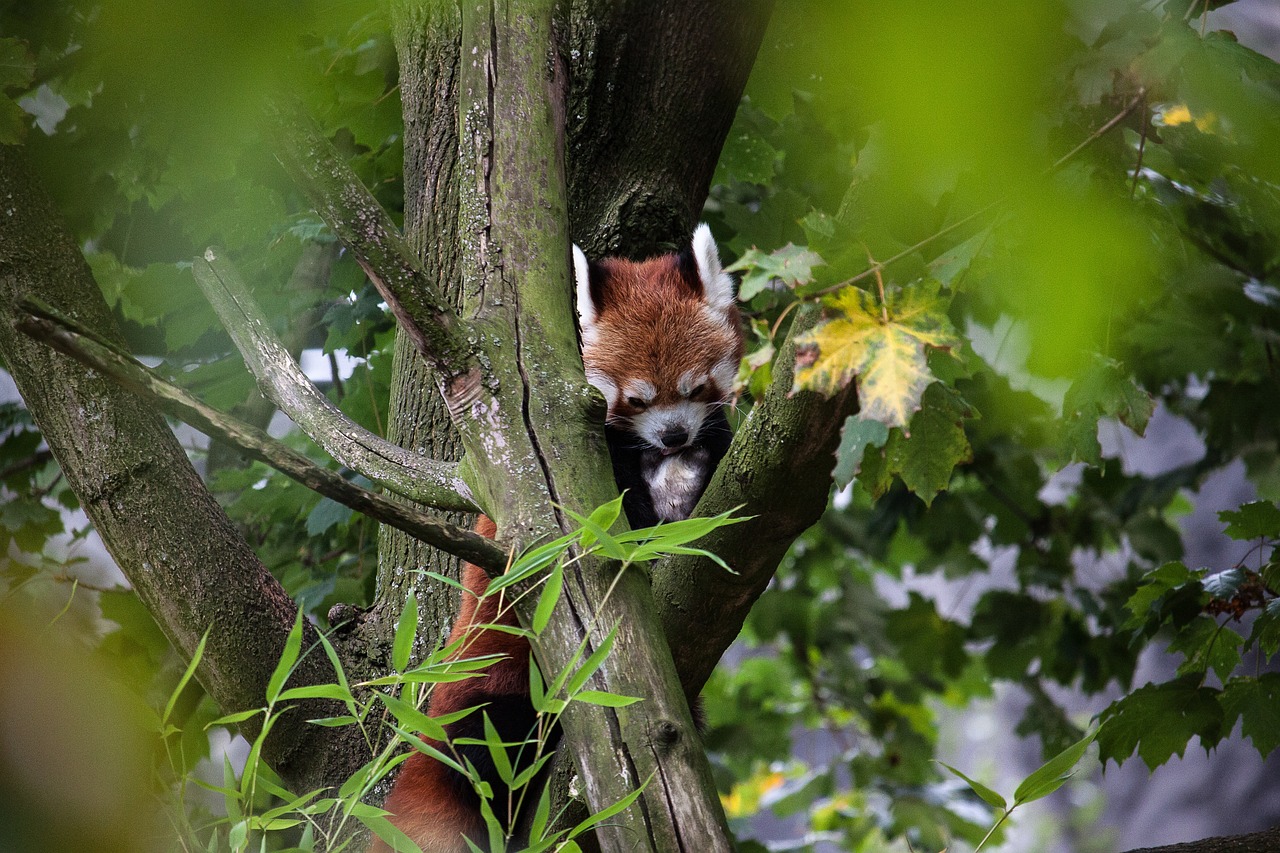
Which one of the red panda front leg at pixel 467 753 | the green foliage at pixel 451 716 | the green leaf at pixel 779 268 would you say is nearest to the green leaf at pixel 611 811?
the green foliage at pixel 451 716

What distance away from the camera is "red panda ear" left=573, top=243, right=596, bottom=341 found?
223cm

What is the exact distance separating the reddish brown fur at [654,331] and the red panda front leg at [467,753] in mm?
761

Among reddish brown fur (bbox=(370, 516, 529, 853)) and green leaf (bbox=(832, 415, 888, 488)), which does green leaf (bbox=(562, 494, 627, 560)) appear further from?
reddish brown fur (bbox=(370, 516, 529, 853))

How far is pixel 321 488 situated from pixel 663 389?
1.40 meters

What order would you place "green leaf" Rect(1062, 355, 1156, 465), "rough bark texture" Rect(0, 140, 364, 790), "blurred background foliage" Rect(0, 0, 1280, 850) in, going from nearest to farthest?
1. "blurred background foliage" Rect(0, 0, 1280, 850)
2. "green leaf" Rect(1062, 355, 1156, 465)
3. "rough bark texture" Rect(0, 140, 364, 790)

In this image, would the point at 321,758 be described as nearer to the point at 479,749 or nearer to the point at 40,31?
the point at 479,749

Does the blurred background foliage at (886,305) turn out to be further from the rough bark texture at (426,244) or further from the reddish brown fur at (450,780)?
the reddish brown fur at (450,780)

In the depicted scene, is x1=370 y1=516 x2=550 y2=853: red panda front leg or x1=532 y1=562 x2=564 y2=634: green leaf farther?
x1=370 y1=516 x2=550 y2=853: red panda front leg

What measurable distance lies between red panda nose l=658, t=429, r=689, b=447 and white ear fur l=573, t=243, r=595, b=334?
1.09 feet

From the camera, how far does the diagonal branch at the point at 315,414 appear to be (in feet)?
4.69

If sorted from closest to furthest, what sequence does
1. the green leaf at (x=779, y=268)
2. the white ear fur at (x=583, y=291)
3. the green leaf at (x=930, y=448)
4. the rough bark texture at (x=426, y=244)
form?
the green leaf at (x=779, y=268) → the green leaf at (x=930, y=448) → the rough bark texture at (x=426, y=244) → the white ear fur at (x=583, y=291)

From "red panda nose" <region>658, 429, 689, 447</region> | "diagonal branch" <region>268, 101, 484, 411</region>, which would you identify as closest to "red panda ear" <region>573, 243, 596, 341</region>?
"red panda nose" <region>658, 429, 689, 447</region>

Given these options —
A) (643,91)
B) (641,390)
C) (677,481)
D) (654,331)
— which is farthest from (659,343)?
(643,91)

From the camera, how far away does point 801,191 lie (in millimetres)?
3230
